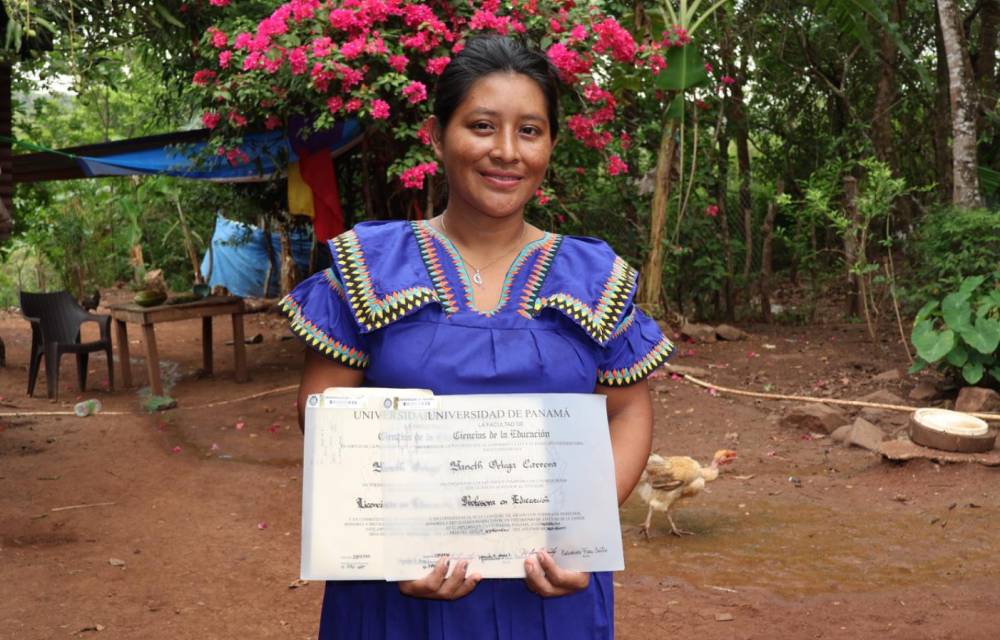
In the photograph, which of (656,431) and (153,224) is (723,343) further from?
(153,224)

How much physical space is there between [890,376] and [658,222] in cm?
238

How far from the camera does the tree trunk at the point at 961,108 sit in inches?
334

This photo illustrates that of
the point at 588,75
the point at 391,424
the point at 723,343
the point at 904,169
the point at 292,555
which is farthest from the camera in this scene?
the point at 904,169

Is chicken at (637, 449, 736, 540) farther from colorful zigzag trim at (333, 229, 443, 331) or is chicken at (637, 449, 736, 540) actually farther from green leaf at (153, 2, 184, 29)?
green leaf at (153, 2, 184, 29)

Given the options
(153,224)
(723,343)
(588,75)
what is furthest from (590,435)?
(153,224)

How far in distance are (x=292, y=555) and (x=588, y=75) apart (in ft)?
15.0

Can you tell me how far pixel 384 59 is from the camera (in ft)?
24.8

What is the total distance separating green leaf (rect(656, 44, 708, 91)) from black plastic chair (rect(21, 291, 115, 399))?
5408 millimetres

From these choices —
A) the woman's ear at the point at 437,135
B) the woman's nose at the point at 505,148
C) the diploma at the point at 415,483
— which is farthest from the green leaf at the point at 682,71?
the diploma at the point at 415,483

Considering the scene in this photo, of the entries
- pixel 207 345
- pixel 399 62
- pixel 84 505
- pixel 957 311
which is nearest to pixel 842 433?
pixel 957 311

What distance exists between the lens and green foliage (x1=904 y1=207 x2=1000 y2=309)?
7613mm

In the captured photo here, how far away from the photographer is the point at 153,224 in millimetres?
17344

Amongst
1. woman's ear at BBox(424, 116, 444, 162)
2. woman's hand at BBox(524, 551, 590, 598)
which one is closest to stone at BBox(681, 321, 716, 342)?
woman's ear at BBox(424, 116, 444, 162)

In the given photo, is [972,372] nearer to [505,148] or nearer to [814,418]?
→ [814,418]
